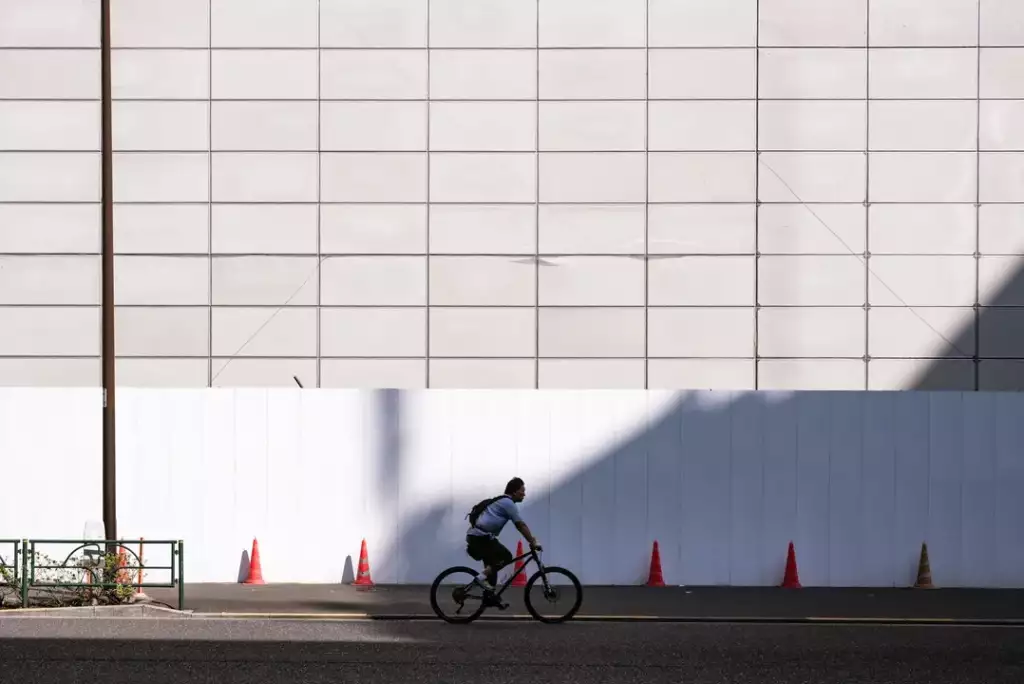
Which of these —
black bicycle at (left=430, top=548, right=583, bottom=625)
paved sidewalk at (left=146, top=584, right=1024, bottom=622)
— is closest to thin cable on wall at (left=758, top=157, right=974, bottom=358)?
paved sidewalk at (left=146, top=584, right=1024, bottom=622)

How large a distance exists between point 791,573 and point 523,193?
699 cm

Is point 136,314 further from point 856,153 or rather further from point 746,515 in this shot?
point 856,153

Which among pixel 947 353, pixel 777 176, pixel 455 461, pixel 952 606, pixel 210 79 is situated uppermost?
pixel 210 79

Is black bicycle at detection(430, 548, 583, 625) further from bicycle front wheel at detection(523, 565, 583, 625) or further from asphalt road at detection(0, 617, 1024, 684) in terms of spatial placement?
asphalt road at detection(0, 617, 1024, 684)

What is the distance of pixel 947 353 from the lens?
2369 centimetres

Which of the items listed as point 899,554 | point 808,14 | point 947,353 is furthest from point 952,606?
point 808,14

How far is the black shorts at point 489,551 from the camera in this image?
1728 centimetres

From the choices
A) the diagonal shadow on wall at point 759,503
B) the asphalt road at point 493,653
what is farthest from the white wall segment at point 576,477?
the asphalt road at point 493,653

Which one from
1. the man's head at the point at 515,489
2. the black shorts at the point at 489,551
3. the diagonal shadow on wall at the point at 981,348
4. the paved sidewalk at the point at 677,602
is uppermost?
the diagonal shadow on wall at the point at 981,348

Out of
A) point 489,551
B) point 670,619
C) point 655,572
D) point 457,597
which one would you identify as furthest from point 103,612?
point 655,572

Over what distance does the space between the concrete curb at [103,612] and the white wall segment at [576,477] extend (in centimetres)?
354

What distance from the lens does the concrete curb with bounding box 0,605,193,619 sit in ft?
58.6

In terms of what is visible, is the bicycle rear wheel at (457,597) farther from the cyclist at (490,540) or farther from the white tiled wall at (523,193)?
the white tiled wall at (523,193)

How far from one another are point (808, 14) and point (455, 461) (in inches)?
347
